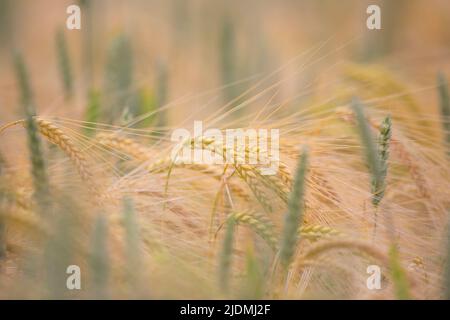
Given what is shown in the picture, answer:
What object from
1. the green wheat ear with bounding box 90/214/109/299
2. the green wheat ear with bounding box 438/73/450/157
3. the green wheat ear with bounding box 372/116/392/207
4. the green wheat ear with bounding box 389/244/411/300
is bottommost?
the green wheat ear with bounding box 389/244/411/300

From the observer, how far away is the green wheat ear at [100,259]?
2.82 ft

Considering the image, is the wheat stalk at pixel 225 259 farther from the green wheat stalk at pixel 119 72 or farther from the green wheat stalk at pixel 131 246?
the green wheat stalk at pixel 119 72

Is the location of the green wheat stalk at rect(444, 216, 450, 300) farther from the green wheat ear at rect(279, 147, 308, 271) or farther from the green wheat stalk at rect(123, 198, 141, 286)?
the green wheat stalk at rect(123, 198, 141, 286)

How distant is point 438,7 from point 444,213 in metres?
2.10

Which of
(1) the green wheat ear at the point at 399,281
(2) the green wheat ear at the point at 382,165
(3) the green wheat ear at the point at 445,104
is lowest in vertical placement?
(1) the green wheat ear at the point at 399,281

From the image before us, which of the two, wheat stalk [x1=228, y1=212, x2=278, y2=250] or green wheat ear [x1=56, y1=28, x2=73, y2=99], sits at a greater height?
green wheat ear [x1=56, y1=28, x2=73, y2=99]

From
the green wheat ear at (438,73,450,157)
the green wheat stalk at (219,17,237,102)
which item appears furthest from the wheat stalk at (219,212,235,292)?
the green wheat stalk at (219,17,237,102)

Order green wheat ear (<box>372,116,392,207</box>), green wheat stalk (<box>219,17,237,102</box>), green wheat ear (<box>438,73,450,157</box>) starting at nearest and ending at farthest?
green wheat ear (<box>372,116,392,207</box>) → green wheat ear (<box>438,73,450,157</box>) → green wheat stalk (<box>219,17,237,102</box>)

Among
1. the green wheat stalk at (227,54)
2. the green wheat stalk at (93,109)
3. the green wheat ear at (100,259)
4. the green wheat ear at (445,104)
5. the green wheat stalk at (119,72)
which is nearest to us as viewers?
the green wheat ear at (100,259)

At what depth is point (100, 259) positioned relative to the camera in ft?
2.86

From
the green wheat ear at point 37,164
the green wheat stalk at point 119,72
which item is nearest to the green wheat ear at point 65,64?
the green wheat stalk at point 119,72

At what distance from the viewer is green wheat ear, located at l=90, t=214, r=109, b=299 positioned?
0.86m
